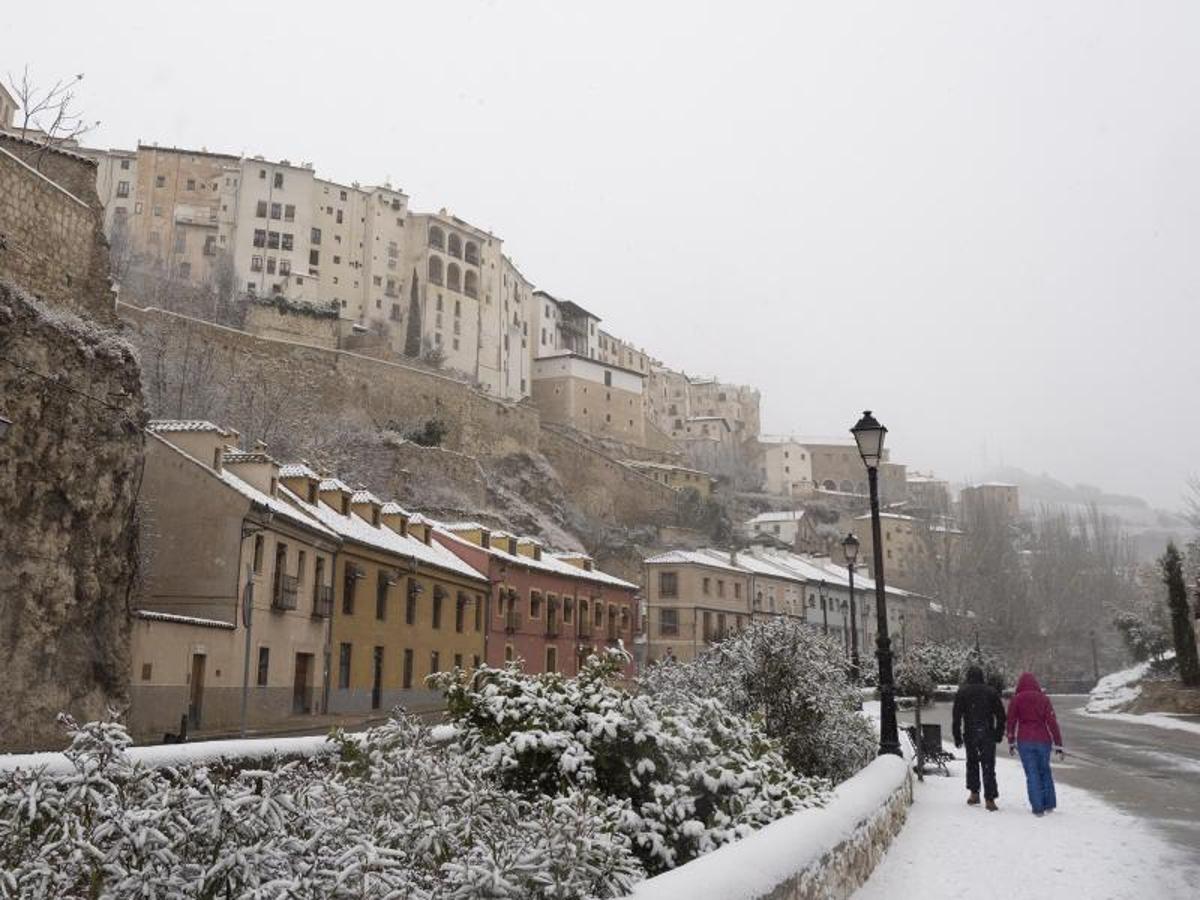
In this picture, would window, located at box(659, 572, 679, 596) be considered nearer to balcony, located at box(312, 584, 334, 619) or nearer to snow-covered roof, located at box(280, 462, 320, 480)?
snow-covered roof, located at box(280, 462, 320, 480)

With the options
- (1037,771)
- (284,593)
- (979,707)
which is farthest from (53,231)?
(1037,771)

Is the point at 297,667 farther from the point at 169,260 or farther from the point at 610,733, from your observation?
the point at 169,260

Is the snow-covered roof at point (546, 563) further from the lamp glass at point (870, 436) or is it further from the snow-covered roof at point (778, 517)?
the snow-covered roof at point (778, 517)

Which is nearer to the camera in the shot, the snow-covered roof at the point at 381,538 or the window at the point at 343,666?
the window at the point at 343,666

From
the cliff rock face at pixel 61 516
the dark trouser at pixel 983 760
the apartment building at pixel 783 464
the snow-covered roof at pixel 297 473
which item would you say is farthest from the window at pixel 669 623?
the apartment building at pixel 783 464

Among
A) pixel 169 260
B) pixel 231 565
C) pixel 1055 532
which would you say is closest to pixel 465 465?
pixel 169 260

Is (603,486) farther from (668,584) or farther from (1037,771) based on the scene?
(1037,771)

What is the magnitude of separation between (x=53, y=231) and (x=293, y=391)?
4721 cm

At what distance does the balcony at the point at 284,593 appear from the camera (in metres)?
22.9

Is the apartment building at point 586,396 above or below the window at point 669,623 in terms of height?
above

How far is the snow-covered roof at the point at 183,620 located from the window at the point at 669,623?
3700 centimetres

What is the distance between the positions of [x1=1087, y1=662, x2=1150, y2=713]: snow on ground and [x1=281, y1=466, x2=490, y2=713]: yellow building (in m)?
25.0

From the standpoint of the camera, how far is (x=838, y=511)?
118 meters

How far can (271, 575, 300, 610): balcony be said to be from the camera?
22922 millimetres
